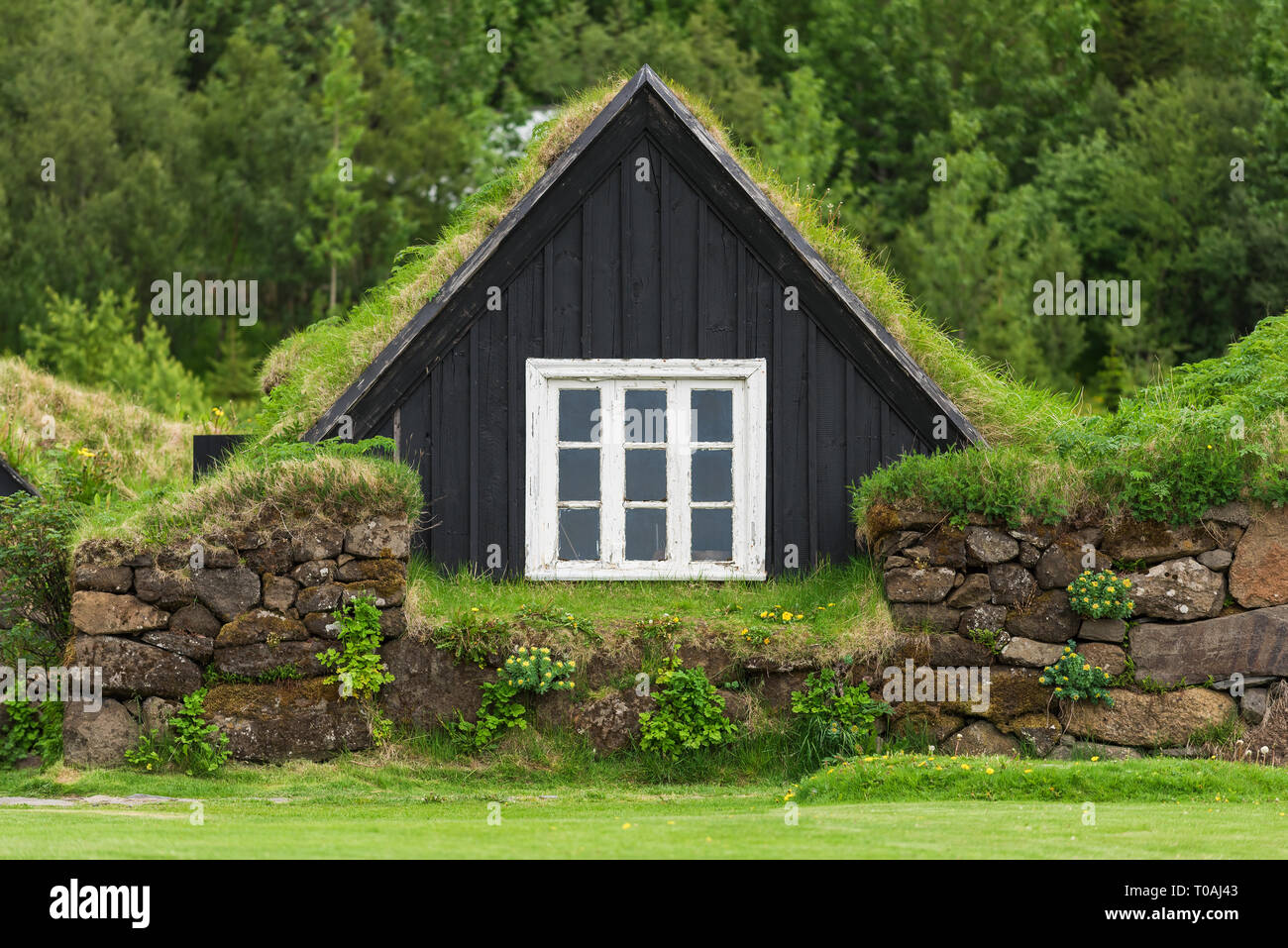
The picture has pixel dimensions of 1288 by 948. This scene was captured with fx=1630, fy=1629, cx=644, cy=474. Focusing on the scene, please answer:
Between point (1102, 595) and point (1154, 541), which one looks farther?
point (1154, 541)

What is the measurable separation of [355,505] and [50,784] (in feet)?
10.1

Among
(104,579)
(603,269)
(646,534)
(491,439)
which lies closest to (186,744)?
(104,579)

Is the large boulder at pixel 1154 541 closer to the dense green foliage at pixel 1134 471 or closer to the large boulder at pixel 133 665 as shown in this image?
the dense green foliage at pixel 1134 471

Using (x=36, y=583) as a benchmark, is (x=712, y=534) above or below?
above

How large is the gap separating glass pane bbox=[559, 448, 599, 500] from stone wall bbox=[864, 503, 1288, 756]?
2.79m

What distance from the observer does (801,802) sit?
37.4ft

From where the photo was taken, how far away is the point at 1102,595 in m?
13.0

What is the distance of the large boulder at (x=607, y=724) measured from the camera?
12984 millimetres

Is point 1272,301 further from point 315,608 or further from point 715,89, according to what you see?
point 315,608

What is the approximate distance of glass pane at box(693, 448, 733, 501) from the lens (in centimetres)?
1452

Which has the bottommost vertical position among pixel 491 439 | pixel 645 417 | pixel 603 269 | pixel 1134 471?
pixel 1134 471

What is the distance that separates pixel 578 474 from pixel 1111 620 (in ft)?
15.4

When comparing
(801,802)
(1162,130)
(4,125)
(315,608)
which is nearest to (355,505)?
(315,608)

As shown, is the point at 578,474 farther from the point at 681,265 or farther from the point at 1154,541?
the point at 1154,541
